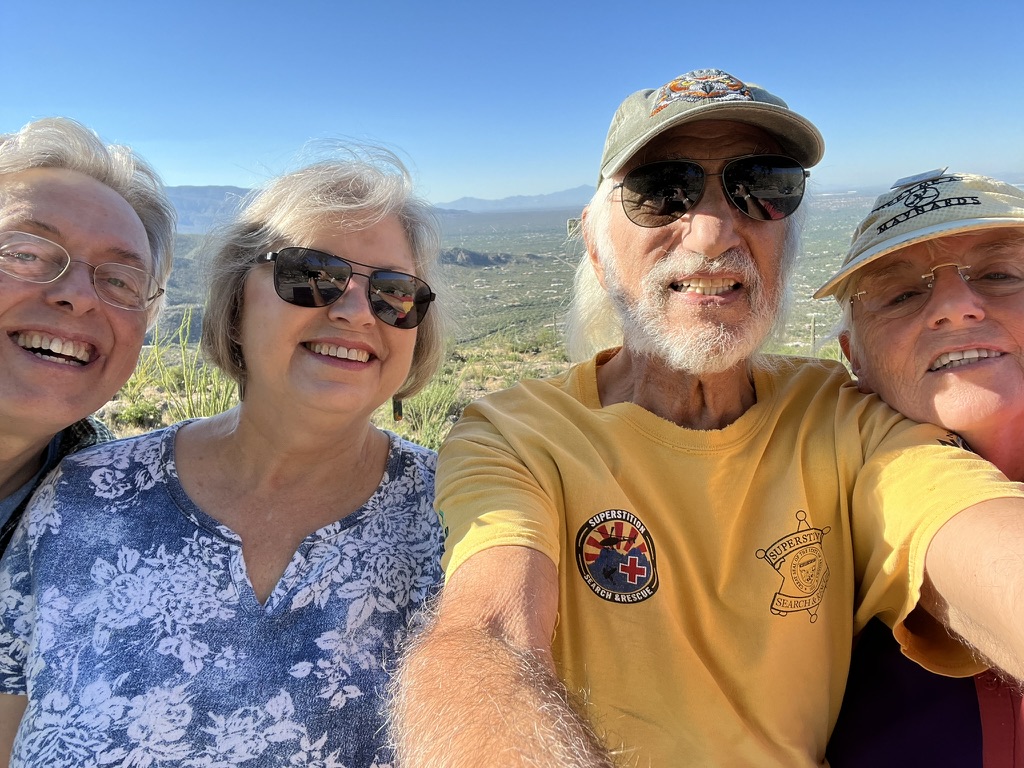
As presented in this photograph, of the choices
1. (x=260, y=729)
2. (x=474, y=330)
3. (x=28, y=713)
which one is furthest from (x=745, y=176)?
(x=28, y=713)

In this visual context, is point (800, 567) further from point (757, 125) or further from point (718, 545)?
point (757, 125)

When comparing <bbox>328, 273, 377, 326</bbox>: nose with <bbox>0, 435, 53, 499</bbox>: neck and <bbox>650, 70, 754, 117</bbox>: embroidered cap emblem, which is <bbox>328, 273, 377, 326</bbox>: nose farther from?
<bbox>650, 70, 754, 117</bbox>: embroidered cap emblem

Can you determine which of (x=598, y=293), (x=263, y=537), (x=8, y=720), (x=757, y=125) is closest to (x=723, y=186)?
(x=757, y=125)

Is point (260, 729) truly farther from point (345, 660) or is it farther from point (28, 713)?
point (28, 713)

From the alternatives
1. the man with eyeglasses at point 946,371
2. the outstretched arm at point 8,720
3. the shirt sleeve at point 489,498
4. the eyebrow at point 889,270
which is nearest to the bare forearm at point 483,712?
the shirt sleeve at point 489,498

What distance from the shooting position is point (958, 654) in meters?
1.39

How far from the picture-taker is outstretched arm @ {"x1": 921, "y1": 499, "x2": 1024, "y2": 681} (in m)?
1.15

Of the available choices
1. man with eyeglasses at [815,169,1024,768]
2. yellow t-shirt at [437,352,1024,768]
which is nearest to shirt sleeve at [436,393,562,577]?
yellow t-shirt at [437,352,1024,768]

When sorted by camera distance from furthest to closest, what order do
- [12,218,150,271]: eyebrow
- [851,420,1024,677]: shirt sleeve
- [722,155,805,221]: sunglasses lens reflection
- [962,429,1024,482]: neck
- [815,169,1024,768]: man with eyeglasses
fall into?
1. [722,155,805,221]: sunglasses lens reflection
2. [12,218,150,271]: eyebrow
3. [962,429,1024,482]: neck
4. [815,169,1024,768]: man with eyeglasses
5. [851,420,1024,677]: shirt sleeve

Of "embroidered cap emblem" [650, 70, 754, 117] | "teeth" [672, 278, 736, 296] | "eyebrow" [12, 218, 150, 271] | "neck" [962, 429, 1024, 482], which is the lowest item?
"neck" [962, 429, 1024, 482]

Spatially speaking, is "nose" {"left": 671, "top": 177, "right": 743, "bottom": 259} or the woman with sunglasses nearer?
the woman with sunglasses

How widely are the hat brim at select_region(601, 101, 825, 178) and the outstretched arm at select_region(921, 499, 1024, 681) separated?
1.25 metres

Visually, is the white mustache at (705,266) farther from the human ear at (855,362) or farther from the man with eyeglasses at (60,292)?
the man with eyeglasses at (60,292)

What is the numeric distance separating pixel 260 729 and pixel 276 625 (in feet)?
0.75
